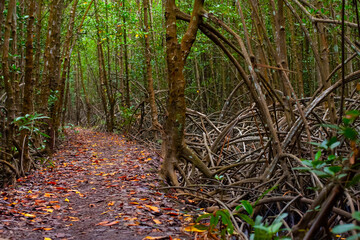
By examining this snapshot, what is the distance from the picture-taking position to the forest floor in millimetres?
2525

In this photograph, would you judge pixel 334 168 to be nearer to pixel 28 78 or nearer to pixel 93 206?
pixel 93 206

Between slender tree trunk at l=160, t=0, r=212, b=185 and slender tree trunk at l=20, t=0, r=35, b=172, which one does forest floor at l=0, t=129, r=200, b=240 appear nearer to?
slender tree trunk at l=20, t=0, r=35, b=172

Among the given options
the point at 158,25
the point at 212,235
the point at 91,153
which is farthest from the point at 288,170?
the point at 158,25

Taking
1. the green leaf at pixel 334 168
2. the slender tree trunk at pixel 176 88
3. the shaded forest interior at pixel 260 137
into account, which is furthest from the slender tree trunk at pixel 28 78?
the green leaf at pixel 334 168

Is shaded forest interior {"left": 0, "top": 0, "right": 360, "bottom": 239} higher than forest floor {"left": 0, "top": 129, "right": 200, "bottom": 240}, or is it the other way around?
shaded forest interior {"left": 0, "top": 0, "right": 360, "bottom": 239}

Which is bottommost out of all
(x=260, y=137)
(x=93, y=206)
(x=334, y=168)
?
(x=93, y=206)

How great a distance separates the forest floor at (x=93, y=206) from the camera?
253 cm

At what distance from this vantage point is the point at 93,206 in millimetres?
3248

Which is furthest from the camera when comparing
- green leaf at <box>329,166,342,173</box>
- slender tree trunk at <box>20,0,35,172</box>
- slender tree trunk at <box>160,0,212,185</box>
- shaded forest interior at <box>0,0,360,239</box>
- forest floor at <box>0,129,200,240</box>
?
slender tree trunk at <box>20,0,35,172</box>

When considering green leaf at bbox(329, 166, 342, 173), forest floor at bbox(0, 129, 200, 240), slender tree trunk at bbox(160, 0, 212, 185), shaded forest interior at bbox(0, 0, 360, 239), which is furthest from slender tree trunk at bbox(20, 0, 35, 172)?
green leaf at bbox(329, 166, 342, 173)

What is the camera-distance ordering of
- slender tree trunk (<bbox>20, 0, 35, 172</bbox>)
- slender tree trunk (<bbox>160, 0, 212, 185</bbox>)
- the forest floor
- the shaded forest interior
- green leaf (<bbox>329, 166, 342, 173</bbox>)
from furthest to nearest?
1. slender tree trunk (<bbox>20, 0, 35, 172</bbox>)
2. slender tree trunk (<bbox>160, 0, 212, 185</bbox>)
3. the forest floor
4. the shaded forest interior
5. green leaf (<bbox>329, 166, 342, 173</bbox>)

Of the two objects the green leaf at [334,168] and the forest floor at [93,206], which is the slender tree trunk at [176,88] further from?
the green leaf at [334,168]

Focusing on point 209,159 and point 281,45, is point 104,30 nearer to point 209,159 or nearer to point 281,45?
point 209,159

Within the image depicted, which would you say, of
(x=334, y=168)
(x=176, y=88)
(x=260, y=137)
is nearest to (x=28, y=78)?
(x=176, y=88)
